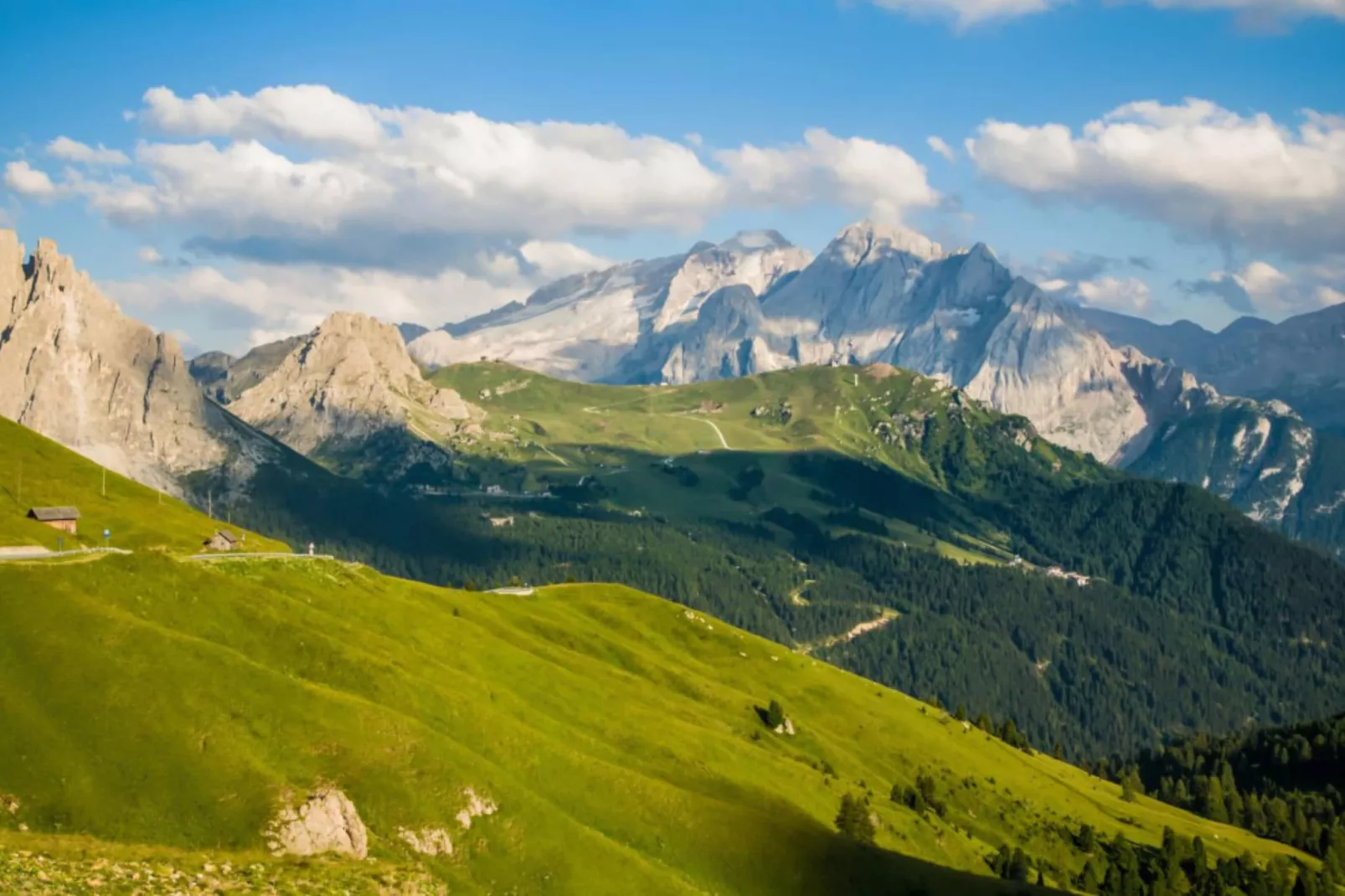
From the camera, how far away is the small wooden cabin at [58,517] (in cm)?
17538

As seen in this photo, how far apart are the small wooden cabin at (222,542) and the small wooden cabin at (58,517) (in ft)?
63.1

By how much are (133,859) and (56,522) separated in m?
114

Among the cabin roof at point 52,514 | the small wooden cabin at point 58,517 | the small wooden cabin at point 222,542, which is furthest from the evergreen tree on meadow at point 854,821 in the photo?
the cabin roof at point 52,514

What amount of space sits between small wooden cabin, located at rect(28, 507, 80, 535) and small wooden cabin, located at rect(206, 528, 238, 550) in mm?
19222

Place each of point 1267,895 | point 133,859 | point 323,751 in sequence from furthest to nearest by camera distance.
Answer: point 1267,895 < point 323,751 < point 133,859

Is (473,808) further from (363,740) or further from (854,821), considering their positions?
(854,821)

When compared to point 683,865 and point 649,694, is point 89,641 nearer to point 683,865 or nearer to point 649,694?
point 683,865

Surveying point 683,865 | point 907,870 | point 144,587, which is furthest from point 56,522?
point 907,870

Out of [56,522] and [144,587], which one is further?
[56,522]

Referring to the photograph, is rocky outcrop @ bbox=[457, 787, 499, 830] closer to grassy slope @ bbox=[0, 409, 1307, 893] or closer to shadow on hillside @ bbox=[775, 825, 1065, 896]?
grassy slope @ bbox=[0, 409, 1307, 893]

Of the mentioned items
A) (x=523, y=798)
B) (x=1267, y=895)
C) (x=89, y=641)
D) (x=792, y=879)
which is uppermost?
(x=89, y=641)

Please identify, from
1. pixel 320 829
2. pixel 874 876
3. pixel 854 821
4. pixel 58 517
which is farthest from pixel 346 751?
pixel 58 517

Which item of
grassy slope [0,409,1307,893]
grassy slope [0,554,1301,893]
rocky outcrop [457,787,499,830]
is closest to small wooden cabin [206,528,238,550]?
grassy slope [0,554,1301,893]

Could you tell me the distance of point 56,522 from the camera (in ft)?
578
